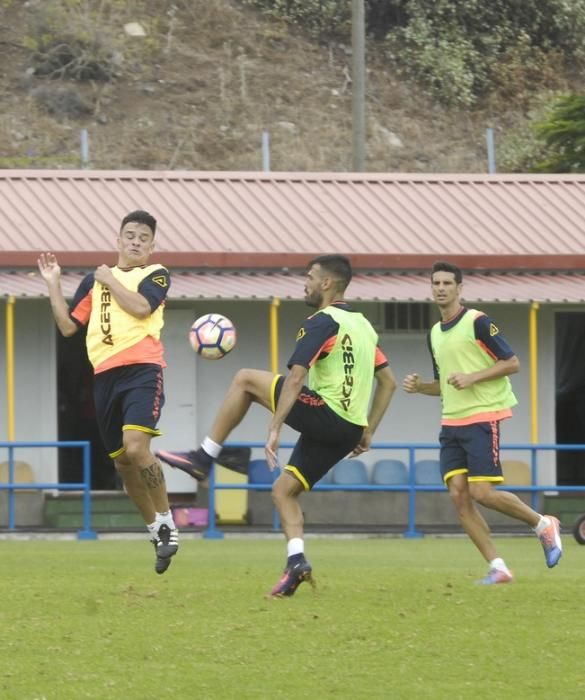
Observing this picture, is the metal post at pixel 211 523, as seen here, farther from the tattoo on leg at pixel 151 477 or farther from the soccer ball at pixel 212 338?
the tattoo on leg at pixel 151 477

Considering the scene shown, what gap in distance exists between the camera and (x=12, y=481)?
1948cm

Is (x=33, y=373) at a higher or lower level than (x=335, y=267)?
lower

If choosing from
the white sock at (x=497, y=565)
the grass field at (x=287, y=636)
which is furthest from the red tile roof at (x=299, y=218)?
the white sock at (x=497, y=565)

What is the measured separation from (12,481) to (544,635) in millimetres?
11742

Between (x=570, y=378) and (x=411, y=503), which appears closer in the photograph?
(x=411, y=503)

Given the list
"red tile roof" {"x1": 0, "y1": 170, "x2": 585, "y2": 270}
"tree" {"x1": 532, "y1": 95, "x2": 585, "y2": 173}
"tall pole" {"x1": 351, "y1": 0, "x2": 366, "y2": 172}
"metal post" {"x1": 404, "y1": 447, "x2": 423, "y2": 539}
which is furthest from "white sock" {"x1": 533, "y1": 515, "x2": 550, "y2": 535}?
"tree" {"x1": 532, "y1": 95, "x2": 585, "y2": 173}

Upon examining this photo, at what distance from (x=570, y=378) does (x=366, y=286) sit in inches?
144

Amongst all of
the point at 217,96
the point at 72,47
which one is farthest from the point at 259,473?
the point at 72,47

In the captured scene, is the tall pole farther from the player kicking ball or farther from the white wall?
the player kicking ball

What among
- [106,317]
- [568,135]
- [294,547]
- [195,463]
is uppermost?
[568,135]

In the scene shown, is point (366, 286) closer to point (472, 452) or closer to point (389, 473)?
point (389, 473)

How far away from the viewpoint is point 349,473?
21.2m

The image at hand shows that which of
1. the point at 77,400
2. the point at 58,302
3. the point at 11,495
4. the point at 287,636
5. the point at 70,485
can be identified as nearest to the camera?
the point at 287,636

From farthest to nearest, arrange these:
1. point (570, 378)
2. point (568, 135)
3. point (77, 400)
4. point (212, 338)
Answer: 1. point (568, 135)
2. point (570, 378)
3. point (77, 400)
4. point (212, 338)
